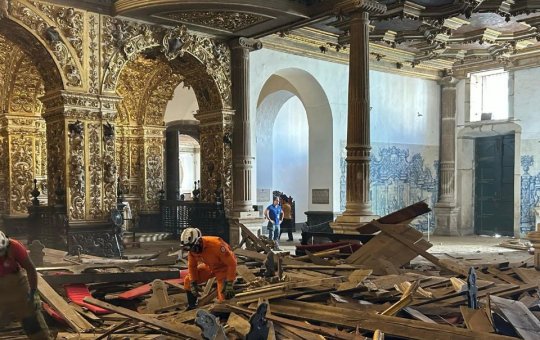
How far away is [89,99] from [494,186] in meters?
12.9

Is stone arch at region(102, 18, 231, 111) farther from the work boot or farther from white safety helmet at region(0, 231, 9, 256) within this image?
white safety helmet at region(0, 231, 9, 256)

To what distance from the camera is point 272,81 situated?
15.8 metres

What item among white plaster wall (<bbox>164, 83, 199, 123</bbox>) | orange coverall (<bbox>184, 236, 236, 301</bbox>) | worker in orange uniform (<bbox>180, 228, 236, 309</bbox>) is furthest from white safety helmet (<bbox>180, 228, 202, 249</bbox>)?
white plaster wall (<bbox>164, 83, 199, 123</bbox>)

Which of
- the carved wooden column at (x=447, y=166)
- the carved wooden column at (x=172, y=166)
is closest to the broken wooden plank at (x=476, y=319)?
the carved wooden column at (x=172, y=166)

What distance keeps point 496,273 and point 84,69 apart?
24.6ft

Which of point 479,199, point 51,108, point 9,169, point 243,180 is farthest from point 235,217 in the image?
point 479,199

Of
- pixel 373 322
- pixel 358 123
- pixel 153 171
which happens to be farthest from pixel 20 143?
pixel 373 322

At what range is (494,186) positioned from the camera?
691 inches

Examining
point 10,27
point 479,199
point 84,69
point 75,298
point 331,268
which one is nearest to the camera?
point 75,298

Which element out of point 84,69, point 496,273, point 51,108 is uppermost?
point 84,69

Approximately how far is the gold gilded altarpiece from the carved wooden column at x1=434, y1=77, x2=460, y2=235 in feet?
28.4

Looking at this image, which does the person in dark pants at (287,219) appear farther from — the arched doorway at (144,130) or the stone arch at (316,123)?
the arched doorway at (144,130)

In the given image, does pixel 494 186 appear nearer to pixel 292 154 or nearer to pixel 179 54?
pixel 292 154

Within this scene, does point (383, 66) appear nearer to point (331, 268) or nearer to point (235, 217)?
point (235, 217)
